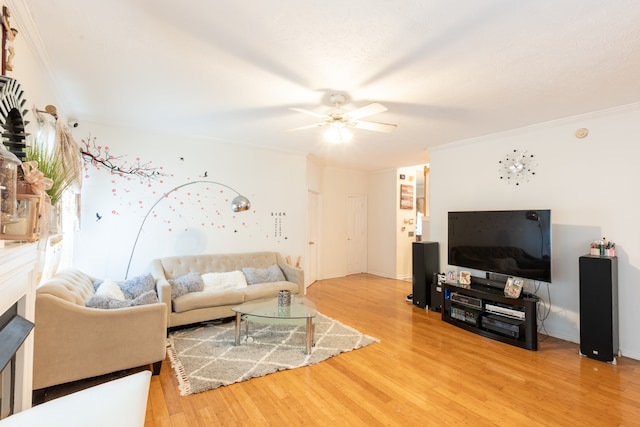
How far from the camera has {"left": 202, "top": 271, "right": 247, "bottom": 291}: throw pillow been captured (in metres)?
4.07

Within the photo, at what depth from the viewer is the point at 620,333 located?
319cm

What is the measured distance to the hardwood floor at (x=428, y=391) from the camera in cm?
217

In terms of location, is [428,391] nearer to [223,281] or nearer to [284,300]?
[284,300]

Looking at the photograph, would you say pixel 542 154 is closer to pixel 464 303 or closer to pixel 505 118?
pixel 505 118

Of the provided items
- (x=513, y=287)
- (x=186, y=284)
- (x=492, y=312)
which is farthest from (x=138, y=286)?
(x=513, y=287)

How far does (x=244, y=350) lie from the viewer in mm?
3178

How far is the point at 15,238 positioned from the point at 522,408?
322 cm

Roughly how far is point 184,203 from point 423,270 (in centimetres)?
373

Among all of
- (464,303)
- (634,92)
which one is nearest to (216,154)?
(464,303)

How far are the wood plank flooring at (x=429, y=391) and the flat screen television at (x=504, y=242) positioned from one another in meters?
0.91

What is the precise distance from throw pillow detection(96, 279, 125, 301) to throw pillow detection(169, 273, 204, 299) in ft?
1.79

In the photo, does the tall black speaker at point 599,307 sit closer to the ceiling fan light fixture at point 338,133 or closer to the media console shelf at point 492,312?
the media console shelf at point 492,312

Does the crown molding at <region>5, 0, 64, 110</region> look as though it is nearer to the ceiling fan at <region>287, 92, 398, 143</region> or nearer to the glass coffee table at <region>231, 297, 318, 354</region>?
the ceiling fan at <region>287, 92, 398, 143</region>

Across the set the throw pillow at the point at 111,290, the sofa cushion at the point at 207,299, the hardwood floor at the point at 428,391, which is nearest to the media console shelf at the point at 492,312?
the hardwood floor at the point at 428,391
